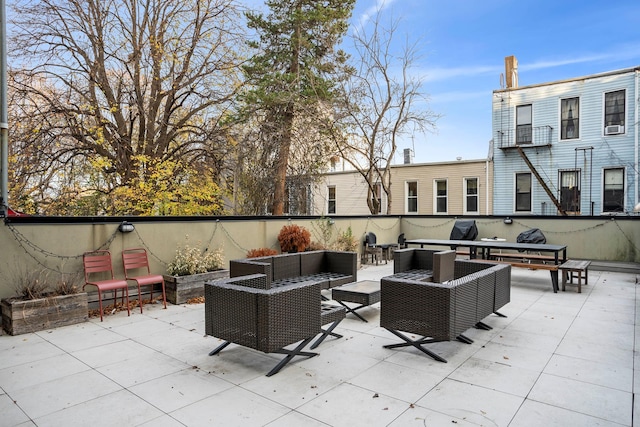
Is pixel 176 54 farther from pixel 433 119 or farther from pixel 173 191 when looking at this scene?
pixel 433 119

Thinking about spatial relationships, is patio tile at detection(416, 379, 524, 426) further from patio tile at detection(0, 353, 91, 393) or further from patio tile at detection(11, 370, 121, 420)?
patio tile at detection(0, 353, 91, 393)

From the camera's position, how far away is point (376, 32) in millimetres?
13023

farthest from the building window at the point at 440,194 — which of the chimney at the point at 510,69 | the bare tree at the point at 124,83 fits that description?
the bare tree at the point at 124,83

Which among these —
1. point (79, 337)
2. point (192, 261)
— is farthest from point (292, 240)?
point (79, 337)

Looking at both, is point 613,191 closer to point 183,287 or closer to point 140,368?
point 183,287

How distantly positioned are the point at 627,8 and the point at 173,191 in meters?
14.2

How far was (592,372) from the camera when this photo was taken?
3.38 metres

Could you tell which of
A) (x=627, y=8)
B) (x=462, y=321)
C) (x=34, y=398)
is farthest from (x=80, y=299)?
(x=627, y=8)

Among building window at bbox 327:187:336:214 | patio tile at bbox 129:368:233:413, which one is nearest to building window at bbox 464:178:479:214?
building window at bbox 327:187:336:214

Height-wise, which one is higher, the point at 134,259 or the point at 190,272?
the point at 134,259

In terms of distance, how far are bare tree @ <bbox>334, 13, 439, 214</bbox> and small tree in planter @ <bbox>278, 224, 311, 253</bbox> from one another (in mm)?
5641

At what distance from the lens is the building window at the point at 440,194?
15984mm

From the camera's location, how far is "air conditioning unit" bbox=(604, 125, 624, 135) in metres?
13.0

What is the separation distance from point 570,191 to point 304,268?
477 inches
